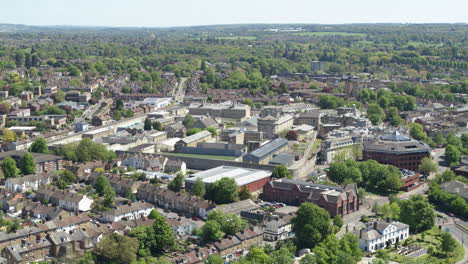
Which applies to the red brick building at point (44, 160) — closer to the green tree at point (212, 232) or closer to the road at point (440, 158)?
the green tree at point (212, 232)

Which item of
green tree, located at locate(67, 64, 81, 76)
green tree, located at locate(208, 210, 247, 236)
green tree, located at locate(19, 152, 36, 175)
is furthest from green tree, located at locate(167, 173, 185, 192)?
green tree, located at locate(67, 64, 81, 76)

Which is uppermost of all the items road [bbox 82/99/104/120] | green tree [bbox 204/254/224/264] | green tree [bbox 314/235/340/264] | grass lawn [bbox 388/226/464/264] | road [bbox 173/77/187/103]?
green tree [bbox 204/254/224/264]

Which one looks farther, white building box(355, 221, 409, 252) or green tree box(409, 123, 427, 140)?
green tree box(409, 123, 427, 140)

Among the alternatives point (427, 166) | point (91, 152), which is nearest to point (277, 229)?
point (427, 166)

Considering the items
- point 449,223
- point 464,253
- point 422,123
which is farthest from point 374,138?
point 464,253

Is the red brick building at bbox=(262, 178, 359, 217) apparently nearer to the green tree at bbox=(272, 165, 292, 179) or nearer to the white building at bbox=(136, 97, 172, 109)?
the green tree at bbox=(272, 165, 292, 179)

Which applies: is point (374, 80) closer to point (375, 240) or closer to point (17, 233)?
point (375, 240)
